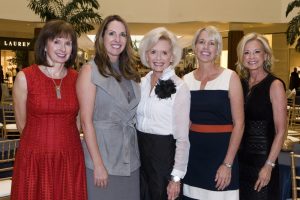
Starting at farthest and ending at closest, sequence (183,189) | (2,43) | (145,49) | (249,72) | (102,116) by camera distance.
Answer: (2,43) < (249,72) < (183,189) < (145,49) < (102,116)

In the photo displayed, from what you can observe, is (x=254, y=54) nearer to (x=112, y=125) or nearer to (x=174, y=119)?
(x=174, y=119)

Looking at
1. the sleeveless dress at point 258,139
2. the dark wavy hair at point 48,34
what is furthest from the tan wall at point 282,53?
the dark wavy hair at point 48,34

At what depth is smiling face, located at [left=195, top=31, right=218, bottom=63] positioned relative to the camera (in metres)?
2.73

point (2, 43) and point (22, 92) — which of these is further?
point (2, 43)

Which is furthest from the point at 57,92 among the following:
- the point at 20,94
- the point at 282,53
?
the point at 282,53

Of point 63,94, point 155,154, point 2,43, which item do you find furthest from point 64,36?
point 2,43

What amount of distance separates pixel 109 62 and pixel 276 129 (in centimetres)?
123

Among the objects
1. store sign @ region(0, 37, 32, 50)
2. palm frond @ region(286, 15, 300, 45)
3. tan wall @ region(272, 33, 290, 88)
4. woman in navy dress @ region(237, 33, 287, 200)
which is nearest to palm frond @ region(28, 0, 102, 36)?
palm frond @ region(286, 15, 300, 45)

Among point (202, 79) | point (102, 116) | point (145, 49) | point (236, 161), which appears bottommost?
point (236, 161)

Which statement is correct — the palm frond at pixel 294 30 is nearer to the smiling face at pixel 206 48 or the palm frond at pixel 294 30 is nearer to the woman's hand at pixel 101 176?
the smiling face at pixel 206 48

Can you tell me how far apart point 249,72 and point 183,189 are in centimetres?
100

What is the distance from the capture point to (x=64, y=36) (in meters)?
2.56

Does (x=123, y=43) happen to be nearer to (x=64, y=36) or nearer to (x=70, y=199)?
(x=64, y=36)

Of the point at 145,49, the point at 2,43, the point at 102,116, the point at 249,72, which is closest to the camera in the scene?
the point at 102,116
